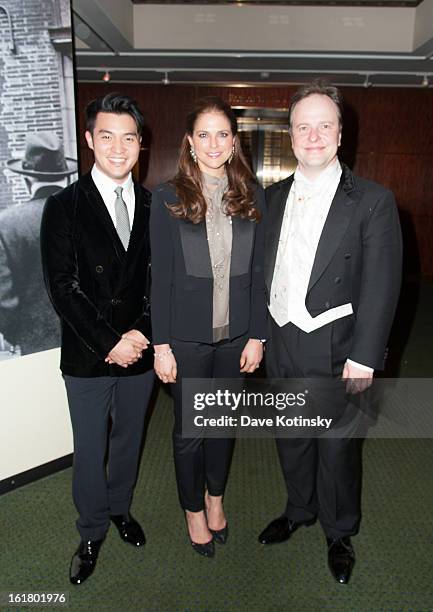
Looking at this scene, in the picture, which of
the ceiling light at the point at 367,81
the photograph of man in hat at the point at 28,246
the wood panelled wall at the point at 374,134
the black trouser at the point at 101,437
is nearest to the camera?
the black trouser at the point at 101,437

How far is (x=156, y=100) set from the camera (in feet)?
25.7

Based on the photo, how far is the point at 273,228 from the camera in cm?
198

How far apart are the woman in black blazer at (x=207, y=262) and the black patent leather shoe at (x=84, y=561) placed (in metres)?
0.53

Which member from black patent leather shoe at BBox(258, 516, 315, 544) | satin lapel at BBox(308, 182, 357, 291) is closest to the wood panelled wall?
satin lapel at BBox(308, 182, 357, 291)

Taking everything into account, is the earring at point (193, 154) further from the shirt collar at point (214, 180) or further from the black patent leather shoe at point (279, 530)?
the black patent leather shoe at point (279, 530)

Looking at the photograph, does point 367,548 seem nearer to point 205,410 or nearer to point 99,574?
point 205,410

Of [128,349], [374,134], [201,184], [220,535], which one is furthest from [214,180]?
[374,134]

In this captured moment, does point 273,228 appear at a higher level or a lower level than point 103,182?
lower

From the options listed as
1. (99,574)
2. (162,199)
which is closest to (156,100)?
(162,199)

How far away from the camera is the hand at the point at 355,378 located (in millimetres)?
1848

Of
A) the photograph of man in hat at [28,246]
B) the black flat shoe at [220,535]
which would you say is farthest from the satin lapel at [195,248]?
the black flat shoe at [220,535]

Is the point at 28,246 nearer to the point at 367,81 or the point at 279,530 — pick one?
the point at 279,530

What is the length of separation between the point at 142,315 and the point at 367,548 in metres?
1.48

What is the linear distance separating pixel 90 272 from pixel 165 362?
440mm
